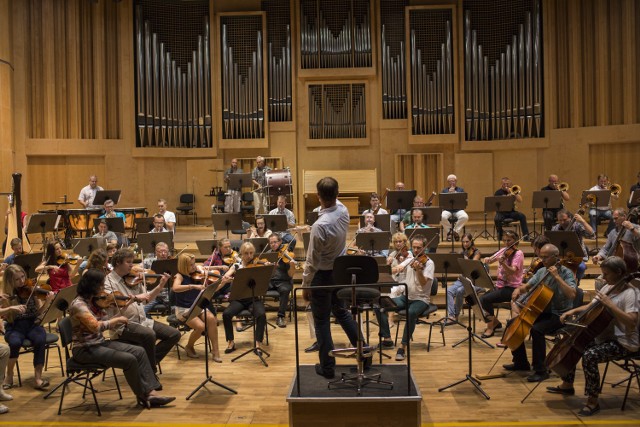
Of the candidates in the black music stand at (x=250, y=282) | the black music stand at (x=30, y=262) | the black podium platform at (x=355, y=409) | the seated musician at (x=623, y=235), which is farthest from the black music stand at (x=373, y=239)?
the black podium platform at (x=355, y=409)

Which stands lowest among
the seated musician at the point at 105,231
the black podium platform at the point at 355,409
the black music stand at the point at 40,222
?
the black podium platform at the point at 355,409

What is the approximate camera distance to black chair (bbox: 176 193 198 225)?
583 inches

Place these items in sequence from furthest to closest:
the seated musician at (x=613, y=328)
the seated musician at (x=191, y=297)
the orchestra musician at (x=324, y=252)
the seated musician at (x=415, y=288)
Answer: the seated musician at (x=415, y=288)
the seated musician at (x=191, y=297)
the seated musician at (x=613, y=328)
the orchestra musician at (x=324, y=252)

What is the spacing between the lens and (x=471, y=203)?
14883 millimetres

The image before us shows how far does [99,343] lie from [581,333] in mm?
3834

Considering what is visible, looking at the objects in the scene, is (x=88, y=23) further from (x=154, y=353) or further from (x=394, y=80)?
(x=154, y=353)

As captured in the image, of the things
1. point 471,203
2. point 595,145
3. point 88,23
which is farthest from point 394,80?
point 88,23

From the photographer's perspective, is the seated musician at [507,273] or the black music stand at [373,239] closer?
the seated musician at [507,273]

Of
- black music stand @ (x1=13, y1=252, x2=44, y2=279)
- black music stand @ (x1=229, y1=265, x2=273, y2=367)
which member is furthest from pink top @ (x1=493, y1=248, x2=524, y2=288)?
black music stand @ (x1=13, y1=252, x2=44, y2=279)

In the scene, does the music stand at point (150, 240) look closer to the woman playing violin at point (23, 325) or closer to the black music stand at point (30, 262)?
the black music stand at point (30, 262)

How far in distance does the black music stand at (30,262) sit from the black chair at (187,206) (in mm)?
6950

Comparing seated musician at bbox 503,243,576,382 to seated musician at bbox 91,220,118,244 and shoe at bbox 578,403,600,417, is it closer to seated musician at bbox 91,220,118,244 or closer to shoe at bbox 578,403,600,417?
shoe at bbox 578,403,600,417

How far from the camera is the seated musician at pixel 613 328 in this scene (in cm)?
550

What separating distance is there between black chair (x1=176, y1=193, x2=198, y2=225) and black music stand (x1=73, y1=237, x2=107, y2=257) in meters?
4.88
